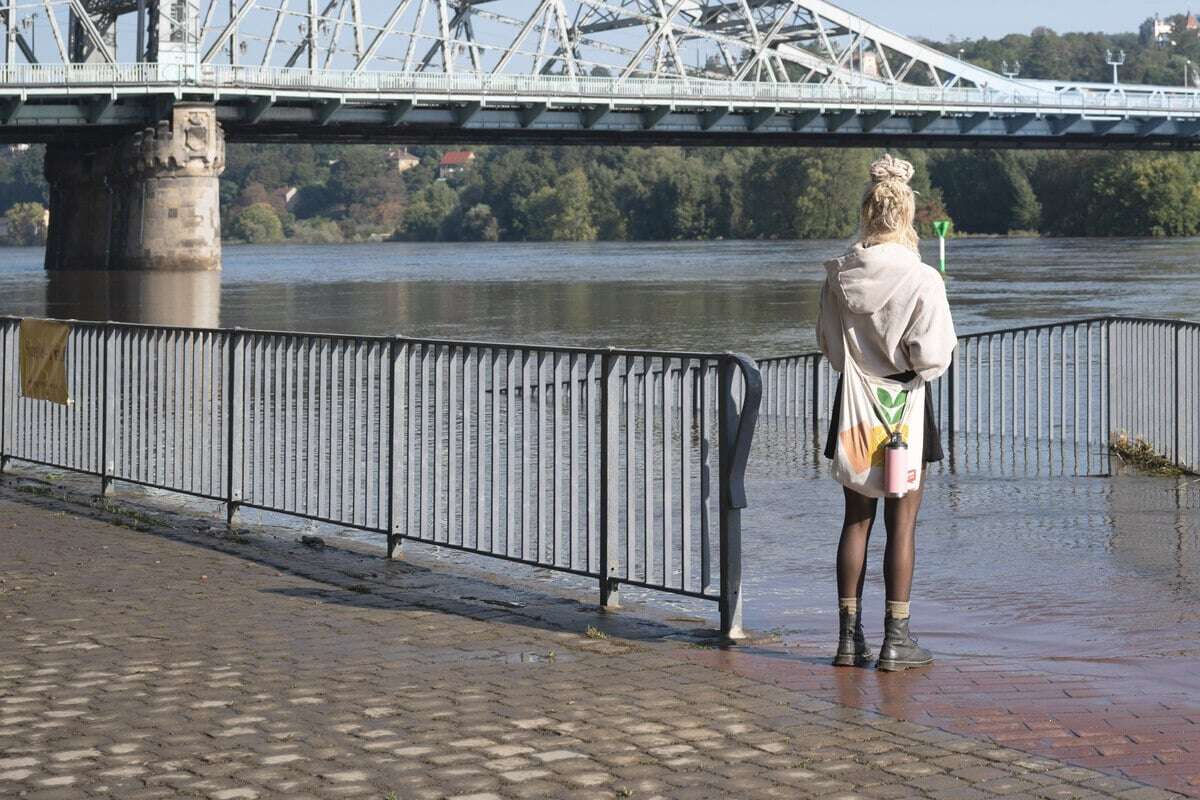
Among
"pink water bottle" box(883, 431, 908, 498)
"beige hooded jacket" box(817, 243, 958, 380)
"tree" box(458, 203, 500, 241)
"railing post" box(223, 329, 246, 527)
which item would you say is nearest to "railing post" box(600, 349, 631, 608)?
"beige hooded jacket" box(817, 243, 958, 380)

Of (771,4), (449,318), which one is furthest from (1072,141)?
(449,318)

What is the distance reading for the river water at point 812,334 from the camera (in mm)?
7738

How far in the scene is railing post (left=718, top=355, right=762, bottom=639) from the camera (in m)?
7.09

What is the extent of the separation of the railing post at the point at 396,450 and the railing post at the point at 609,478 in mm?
1539

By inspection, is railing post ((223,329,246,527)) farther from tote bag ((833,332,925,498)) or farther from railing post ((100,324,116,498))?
tote bag ((833,332,925,498))

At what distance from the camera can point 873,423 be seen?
21.9ft

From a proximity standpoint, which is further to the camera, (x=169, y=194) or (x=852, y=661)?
(x=169, y=194)

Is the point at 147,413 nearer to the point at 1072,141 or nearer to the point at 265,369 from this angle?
the point at 265,369

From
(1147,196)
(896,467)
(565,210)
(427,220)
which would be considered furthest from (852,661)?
(427,220)

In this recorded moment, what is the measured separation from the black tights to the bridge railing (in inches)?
2477

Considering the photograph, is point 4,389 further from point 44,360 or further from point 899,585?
point 899,585

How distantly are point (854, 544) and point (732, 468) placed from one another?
1.82 feet

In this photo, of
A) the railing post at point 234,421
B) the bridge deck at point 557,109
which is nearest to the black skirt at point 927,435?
the railing post at point 234,421

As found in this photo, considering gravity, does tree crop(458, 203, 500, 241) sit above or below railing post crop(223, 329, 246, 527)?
above
